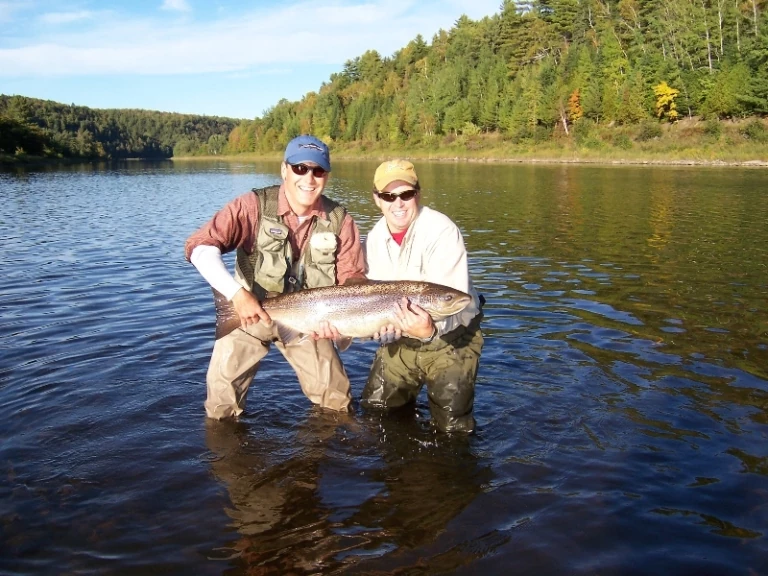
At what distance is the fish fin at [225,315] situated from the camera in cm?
550

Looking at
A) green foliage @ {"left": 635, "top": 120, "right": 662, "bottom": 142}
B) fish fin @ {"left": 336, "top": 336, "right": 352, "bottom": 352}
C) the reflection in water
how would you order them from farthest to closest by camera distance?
green foliage @ {"left": 635, "top": 120, "right": 662, "bottom": 142} → fish fin @ {"left": 336, "top": 336, "right": 352, "bottom": 352} → the reflection in water

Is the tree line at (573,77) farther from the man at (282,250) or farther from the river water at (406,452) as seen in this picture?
the man at (282,250)

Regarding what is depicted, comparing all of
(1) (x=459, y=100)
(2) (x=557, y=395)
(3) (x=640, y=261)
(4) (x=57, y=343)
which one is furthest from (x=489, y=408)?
(1) (x=459, y=100)

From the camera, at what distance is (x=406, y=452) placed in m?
5.86

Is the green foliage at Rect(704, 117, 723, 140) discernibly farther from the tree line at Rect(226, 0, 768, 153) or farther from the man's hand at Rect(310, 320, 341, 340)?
the man's hand at Rect(310, 320, 341, 340)

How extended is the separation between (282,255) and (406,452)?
7.22 feet

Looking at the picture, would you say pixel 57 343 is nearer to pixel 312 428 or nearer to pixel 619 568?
pixel 312 428

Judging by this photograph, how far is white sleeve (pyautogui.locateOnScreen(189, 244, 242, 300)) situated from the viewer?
17.4 feet

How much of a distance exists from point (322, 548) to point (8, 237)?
66.2ft

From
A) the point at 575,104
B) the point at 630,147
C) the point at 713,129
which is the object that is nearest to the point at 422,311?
the point at 713,129

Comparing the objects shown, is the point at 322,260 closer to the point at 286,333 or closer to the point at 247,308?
the point at 286,333

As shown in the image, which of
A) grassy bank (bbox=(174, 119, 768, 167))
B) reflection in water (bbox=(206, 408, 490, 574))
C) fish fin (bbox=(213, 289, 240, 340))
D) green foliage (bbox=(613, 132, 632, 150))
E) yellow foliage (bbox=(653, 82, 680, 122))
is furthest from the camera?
yellow foliage (bbox=(653, 82, 680, 122))

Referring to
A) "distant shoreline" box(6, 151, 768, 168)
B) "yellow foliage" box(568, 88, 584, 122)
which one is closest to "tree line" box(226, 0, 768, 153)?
"yellow foliage" box(568, 88, 584, 122)

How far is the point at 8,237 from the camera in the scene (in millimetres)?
A: 20328
